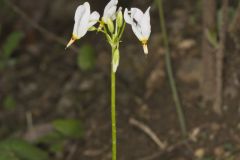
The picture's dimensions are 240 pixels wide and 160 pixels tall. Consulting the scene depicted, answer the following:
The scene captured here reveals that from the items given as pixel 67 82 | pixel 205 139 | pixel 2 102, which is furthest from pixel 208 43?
pixel 2 102

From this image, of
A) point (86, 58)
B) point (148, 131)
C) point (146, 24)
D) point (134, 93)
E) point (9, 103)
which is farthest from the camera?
point (9, 103)

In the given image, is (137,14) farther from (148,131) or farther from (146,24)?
(148,131)

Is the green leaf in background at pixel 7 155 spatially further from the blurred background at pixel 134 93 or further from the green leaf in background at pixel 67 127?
the green leaf in background at pixel 67 127

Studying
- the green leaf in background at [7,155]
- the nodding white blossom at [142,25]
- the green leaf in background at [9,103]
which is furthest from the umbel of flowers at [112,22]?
the green leaf in background at [9,103]

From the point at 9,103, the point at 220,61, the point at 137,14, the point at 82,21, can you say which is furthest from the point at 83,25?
the point at 9,103

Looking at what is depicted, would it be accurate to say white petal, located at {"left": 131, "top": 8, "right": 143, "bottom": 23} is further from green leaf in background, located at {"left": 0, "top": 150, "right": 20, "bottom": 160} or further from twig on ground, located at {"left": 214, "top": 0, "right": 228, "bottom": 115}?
green leaf in background, located at {"left": 0, "top": 150, "right": 20, "bottom": 160}

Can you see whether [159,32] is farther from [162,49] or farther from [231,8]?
[231,8]

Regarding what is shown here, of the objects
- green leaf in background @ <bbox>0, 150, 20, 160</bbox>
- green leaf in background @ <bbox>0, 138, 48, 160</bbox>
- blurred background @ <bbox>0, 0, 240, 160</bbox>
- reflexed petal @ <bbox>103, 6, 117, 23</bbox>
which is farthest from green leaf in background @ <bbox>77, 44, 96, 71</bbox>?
reflexed petal @ <bbox>103, 6, 117, 23</bbox>
